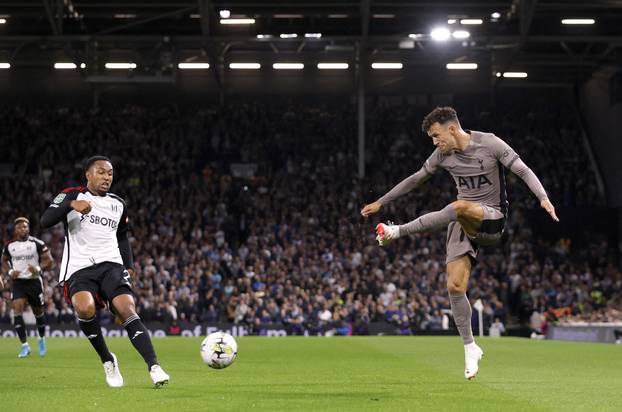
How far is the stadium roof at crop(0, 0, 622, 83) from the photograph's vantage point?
38.6 meters

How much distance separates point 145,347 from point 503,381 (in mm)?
4467

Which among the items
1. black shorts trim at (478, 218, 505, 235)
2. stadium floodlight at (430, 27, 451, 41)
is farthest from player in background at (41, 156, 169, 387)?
stadium floodlight at (430, 27, 451, 41)

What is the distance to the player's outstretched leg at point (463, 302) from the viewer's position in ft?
37.0

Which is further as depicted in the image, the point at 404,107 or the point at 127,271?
the point at 404,107

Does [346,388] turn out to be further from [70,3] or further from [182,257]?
[70,3]

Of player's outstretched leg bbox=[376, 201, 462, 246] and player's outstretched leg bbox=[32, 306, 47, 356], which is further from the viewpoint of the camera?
player's outstretched leg bbox=[32, 306, 47, 356]

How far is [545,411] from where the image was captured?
28.2 feet

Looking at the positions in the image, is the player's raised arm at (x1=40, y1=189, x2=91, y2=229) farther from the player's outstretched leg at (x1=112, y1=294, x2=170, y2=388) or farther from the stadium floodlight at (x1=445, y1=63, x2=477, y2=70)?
the stadium floodlight at (x1=445, y1=63, x2=477, y2=70)

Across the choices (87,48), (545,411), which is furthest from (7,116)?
(545,411)

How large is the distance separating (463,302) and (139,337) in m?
3.77

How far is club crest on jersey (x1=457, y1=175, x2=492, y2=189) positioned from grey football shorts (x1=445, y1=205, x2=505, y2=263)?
11.8 inches

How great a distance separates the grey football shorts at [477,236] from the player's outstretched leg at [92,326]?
12.9 ft

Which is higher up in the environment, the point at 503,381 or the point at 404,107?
the point at 404,107

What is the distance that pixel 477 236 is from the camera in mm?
11000
